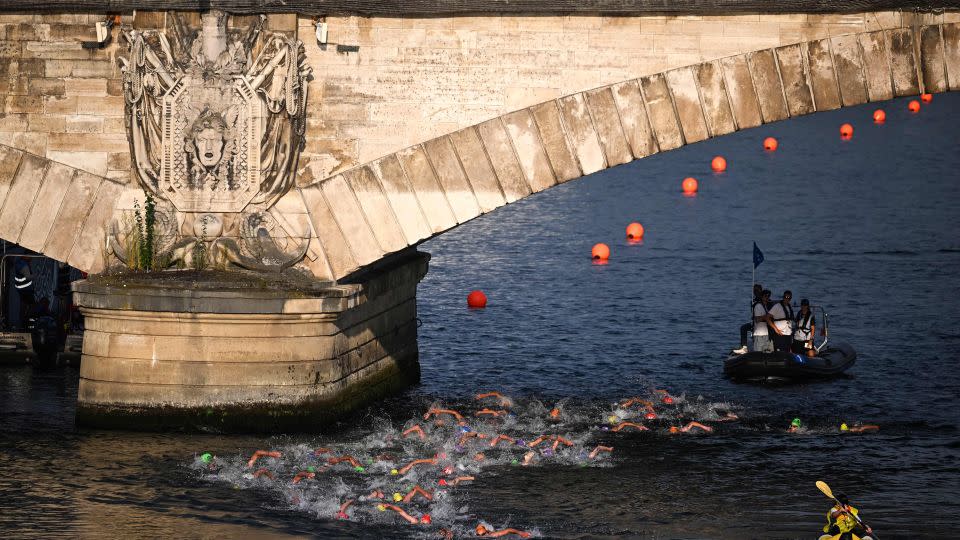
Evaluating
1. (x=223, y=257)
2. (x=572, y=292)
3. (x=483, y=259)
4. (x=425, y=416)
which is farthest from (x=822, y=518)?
(x=483, y=259)

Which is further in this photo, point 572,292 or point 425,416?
point 572,292

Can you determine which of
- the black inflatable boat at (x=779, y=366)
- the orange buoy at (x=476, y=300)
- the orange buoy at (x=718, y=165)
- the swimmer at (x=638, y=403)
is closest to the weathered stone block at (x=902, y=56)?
the swimmer at (x=638, y=403)

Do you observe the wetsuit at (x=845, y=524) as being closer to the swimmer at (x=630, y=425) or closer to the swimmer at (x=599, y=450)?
the swimmer at (x=599, y=450)

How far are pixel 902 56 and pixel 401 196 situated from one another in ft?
22.7

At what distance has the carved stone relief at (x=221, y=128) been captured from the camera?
2194cm

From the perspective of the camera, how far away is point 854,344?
3288 cm

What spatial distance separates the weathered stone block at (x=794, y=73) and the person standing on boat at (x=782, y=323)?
29.5 feet

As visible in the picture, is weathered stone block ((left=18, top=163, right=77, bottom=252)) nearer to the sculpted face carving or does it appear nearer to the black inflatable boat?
the sculpted face carving

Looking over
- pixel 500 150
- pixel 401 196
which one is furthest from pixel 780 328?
pixel 401 196

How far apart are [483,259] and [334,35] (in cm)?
2129

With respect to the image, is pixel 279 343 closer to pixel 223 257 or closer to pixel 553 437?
pixel 223 257

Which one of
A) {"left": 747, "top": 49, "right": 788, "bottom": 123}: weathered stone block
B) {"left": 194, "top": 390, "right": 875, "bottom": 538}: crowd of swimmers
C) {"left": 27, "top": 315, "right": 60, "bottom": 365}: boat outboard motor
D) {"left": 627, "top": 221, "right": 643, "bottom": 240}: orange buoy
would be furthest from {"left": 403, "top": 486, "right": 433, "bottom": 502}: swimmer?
{"left": 627, "top": 221, "right": 643, "bottom": 240}: orange buoy

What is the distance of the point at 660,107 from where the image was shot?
21.5 meters

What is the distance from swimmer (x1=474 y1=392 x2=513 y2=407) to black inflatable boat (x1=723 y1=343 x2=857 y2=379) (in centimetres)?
456
